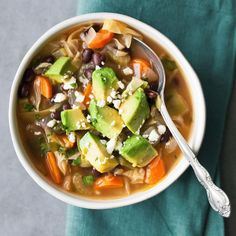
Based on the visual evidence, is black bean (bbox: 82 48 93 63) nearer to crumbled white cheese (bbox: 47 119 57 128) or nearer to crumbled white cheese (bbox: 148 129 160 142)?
crumbled white cheese (bbox: 47 119 57 128)

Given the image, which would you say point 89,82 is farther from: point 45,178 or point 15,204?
point 15,204

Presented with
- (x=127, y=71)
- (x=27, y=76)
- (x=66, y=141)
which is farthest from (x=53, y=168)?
(x=127, y=71)

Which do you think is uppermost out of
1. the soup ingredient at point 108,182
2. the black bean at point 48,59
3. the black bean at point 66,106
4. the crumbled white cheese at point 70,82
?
the black bean at point 48,59

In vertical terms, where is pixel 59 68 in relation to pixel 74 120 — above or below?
above

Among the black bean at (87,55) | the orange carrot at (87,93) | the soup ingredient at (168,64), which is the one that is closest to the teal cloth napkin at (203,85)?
the soup ingredient at (168,64)

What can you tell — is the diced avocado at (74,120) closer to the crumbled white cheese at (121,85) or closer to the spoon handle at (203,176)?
the crumbled white cheese at (121,85)

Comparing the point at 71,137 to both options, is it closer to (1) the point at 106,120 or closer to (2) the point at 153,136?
(1) the point at 106,120

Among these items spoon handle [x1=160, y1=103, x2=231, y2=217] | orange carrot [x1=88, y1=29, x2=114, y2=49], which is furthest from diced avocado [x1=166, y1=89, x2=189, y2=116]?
orange carrot [x1=88, y1=29, x2=114, y2=49]
